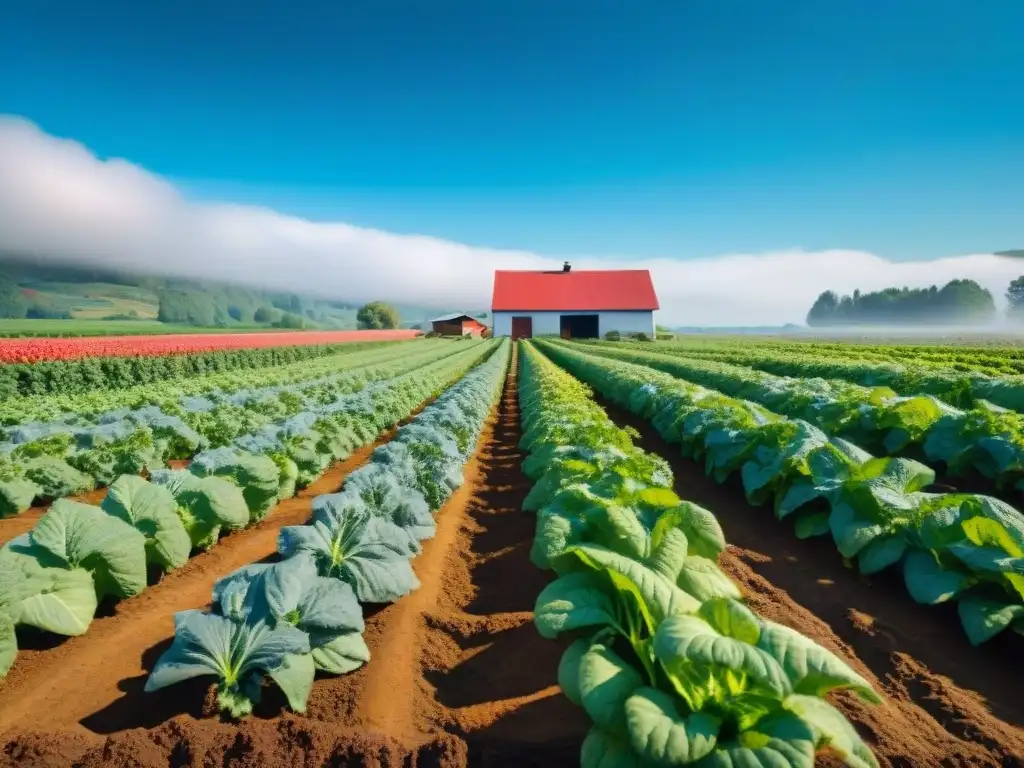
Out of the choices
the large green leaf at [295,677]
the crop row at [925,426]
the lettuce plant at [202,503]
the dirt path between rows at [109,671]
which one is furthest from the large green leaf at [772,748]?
the crop row at [925,426]

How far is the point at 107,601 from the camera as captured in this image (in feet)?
12.8

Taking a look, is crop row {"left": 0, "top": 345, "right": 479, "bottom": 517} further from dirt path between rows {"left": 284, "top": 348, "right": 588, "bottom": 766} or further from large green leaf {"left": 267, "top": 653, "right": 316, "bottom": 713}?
large green leaf {"left": 267, "top": 653, "right": 316, "bottom": 713}

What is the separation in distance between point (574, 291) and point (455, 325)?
2225 centimetres

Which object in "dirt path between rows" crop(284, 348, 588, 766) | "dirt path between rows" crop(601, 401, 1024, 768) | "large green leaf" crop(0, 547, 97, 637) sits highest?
"large green leaf" crop(0, 547, 97, 637)

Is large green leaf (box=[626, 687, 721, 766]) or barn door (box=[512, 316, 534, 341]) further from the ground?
barn door (box=[512, 316, 534, 341])

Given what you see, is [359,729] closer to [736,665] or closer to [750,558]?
[736,665]

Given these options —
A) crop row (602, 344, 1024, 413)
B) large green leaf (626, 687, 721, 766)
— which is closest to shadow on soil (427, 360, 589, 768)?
large green leaf (626, 687, 721, 766)

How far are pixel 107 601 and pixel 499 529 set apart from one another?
328 centimetres

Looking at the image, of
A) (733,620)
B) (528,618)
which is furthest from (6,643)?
(733,620)

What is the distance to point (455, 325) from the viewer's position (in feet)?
241

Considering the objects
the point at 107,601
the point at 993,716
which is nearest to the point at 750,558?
the point at 993,716

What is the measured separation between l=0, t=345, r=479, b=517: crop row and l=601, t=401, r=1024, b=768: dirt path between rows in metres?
5.11

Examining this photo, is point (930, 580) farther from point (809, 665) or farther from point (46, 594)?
point (46, 594)

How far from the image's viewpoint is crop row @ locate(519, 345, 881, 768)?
6.05ft
